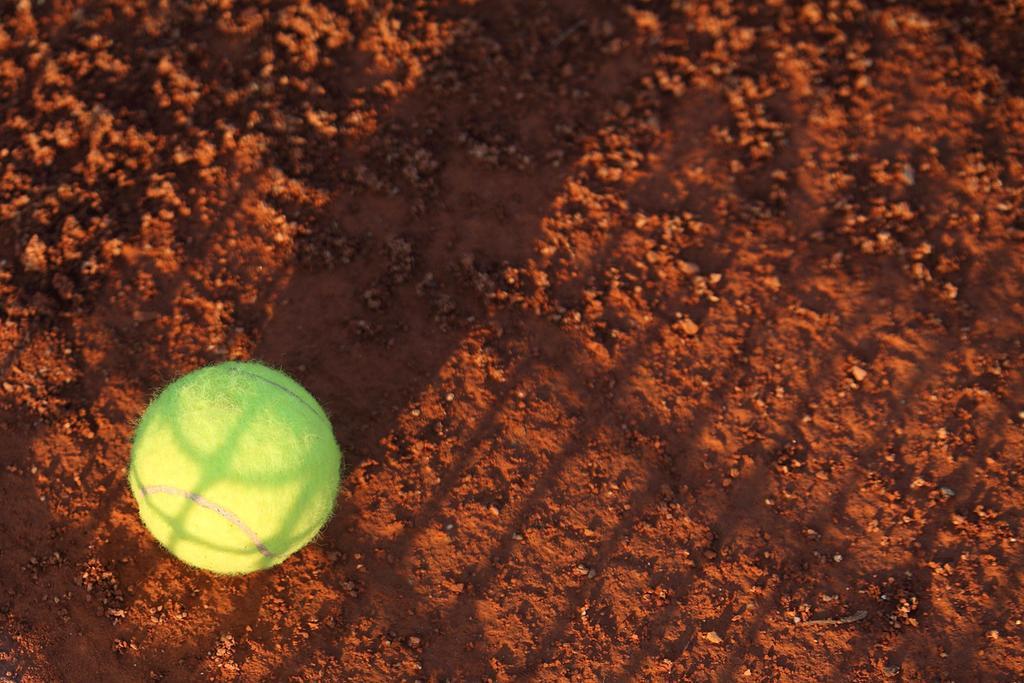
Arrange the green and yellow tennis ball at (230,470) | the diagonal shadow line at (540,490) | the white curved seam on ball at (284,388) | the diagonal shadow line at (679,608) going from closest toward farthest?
the green and yellow tennis ball at (230,470) < the white curved seam on ball at (284,388) < the diagonal shadow line at (679,608) < the diagonal shadow line at (540,490)

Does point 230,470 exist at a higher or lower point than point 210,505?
higher

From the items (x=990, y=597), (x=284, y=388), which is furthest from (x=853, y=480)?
(x=284, y=388)

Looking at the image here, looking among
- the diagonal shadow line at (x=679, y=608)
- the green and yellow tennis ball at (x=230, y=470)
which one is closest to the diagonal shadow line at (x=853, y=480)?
the diagonal shadow line at (x=679, y=608)

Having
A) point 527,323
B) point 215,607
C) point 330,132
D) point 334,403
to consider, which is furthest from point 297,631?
point 330,132

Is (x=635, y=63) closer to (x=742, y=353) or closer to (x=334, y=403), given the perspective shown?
(x=742, y=353)

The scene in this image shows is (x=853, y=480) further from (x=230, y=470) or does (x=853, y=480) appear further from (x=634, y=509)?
(x=230, y=470)

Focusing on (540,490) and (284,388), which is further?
(540,490)

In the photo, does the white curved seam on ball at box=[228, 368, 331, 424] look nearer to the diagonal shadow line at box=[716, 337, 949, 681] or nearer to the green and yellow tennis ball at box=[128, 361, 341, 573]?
the green and yellow tennis ball at box=[128, 361, 341, 573]

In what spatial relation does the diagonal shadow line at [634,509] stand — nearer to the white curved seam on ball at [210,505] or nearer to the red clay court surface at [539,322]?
the red clay court surface at [539,322]
